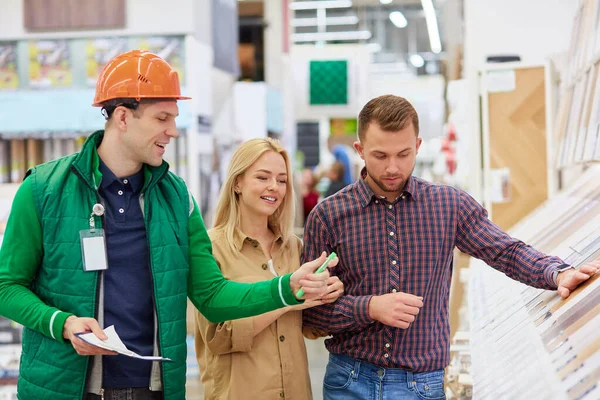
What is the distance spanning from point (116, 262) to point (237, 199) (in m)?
→ 0.64

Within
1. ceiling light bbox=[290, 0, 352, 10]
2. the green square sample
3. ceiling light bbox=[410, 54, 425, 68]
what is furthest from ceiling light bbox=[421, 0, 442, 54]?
ceiling light bbox=[410, 54, 425, 68]

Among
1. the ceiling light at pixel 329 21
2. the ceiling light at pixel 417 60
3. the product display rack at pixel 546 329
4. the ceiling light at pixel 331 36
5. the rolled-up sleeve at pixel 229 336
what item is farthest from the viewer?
the ceiling light at pixel 417 60

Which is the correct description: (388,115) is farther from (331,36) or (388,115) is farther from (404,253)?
(331,36)

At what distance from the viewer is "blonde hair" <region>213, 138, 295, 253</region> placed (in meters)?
2.78

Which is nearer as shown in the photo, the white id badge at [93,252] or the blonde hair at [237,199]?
the white id badge at [93,252]

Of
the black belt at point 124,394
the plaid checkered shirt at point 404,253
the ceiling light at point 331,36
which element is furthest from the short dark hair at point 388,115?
the ceiling light at point 331,36

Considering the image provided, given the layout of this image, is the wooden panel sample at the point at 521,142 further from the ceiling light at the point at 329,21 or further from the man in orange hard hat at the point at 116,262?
the ceiling light at the point at 329,21

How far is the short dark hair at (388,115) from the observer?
7.59ft

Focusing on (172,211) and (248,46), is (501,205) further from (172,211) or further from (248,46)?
(248,46)

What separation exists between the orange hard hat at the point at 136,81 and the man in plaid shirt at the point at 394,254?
59 cm

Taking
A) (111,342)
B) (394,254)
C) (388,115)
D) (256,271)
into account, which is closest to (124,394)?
(111,342)

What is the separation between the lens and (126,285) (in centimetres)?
235

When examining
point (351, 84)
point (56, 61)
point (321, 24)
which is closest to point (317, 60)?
point (351, 84)

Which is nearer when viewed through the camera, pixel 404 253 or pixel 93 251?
pixel 93 251
